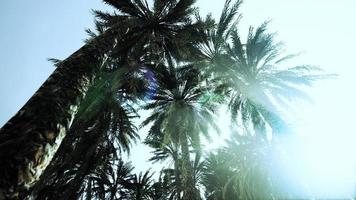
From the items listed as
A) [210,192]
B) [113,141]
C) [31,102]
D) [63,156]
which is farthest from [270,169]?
[31,102]

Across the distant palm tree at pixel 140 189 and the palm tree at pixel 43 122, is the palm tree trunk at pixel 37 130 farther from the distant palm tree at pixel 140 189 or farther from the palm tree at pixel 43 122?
the distant palm tree at pixel 140 189

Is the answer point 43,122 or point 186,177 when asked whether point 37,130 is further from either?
point 186,177

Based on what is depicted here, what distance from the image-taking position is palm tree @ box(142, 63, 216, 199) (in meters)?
17.5

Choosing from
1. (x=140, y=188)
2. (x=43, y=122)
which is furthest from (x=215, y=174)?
(x=43, y=122)

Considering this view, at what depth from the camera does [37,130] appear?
6.54ft

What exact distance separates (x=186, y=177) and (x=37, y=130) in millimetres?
14034

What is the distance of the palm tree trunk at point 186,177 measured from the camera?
1455 cm

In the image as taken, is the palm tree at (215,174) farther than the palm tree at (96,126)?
Yes

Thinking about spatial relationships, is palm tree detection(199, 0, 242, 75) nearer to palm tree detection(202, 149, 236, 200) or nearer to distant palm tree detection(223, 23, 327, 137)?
distant palm tree detection(223, 23, 327, 137)

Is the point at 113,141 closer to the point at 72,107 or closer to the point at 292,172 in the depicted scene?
the point at 292,172

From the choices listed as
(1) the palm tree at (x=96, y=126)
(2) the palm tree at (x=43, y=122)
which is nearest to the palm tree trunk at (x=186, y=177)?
(1) the palm tree at (x=96, y=126)

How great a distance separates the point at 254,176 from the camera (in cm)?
1384

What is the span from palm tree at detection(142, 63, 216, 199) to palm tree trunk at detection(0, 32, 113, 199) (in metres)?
14.1

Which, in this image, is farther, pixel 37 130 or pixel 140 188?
pixel 140 188
